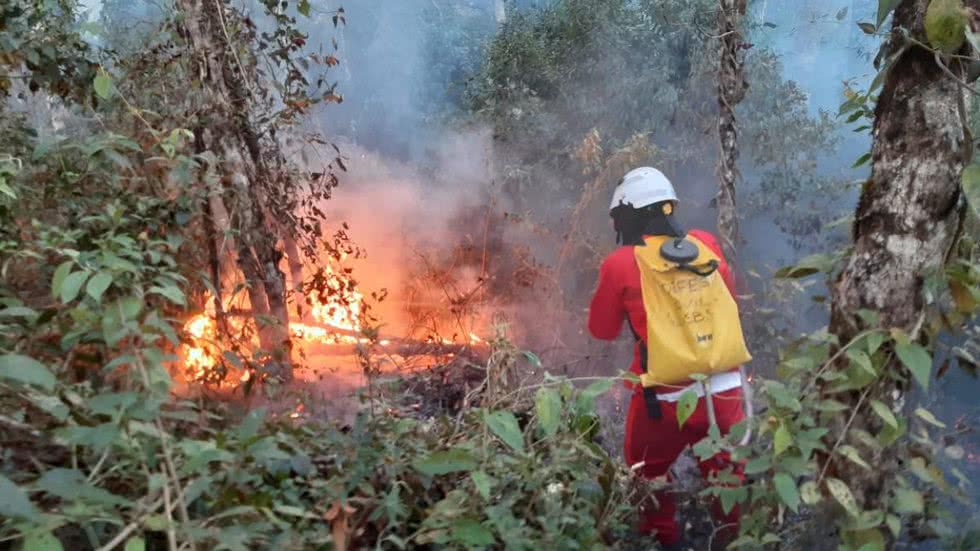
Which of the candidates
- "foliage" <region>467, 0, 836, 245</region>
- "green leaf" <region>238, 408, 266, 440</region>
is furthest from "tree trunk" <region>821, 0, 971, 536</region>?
"foliage" <region>467, 0, 836, 245</region>

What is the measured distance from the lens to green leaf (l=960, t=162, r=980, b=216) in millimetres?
1594

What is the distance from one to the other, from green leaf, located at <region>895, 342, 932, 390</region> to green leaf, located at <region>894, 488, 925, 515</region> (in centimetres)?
34

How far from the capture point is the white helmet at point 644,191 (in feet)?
12.2

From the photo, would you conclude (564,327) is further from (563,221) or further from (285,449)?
(285,449)

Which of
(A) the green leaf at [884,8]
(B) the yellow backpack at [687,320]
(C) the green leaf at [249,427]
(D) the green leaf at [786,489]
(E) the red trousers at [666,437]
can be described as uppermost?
(A) the green leaf at [884,8]

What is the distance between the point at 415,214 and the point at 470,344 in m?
3.57

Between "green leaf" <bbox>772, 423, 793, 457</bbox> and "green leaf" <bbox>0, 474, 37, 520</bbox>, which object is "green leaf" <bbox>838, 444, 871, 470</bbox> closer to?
"green leaf" <bbox>772, 423, 793, 457</bbox>

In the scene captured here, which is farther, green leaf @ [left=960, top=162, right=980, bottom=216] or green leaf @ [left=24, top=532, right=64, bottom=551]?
green leaf @ [left=960, top=162, right=980, bottom=216]

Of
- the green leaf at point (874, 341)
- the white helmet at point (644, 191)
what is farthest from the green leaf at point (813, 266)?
the white helmet at point (644, 191)

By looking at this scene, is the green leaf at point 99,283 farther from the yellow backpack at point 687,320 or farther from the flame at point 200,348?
the yellow backpack at point 687,320

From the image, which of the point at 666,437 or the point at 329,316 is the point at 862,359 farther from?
the point at 329,316

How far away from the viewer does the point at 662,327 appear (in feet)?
11.4

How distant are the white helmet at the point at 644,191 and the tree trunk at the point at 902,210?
1.80 meters

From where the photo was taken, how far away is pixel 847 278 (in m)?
1.94
